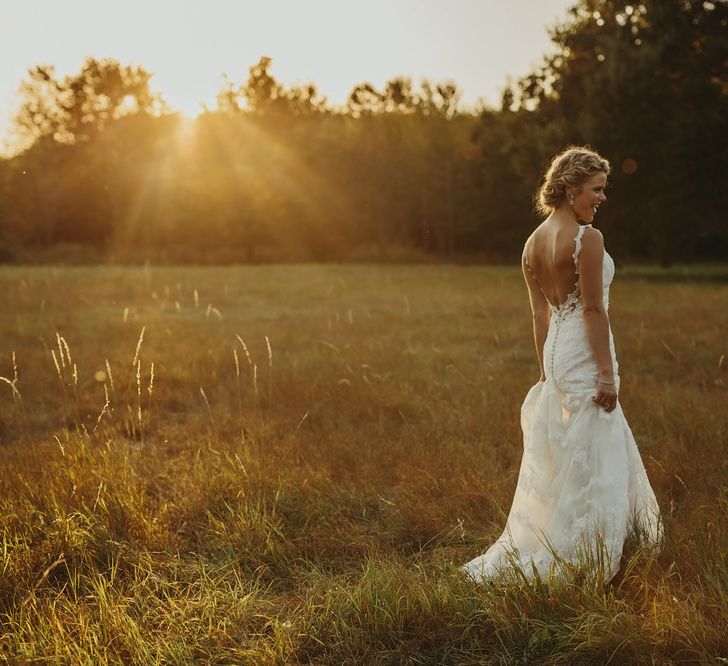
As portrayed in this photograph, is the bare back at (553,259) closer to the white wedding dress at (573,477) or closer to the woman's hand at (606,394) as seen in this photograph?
the white wedding dress at (573,477)

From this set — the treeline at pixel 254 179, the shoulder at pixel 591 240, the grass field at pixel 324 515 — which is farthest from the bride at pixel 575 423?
the treeline at pixel 254 179

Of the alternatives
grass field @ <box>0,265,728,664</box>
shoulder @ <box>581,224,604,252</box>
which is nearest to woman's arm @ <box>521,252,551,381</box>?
shoulder @ <box>581,224,604,252</box>

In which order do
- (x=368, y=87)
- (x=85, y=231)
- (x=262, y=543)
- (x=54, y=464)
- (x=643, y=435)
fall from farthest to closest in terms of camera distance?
(x=368, y=87) → (x=85, y=231) → (x=643, y=435) → (x=54, y=464) → (x=262, y=543)

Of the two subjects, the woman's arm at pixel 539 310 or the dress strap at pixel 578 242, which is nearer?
the dress strap at pixel 578 242

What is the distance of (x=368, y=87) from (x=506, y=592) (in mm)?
64864

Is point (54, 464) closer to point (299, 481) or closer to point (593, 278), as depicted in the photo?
point (299, 481)

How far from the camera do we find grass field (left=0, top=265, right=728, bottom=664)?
10.6ft

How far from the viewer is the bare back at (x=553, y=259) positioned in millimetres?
3836

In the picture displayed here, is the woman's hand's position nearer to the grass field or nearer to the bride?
the bride

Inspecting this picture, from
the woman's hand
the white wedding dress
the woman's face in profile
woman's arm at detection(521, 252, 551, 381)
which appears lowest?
Answer: the white wedding dress

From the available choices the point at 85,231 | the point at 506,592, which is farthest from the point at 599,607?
the point at 85,231

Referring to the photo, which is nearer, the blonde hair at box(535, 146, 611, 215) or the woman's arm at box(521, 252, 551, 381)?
the blonde hair at box(535, 146, 611, 215)

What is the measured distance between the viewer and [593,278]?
375cm

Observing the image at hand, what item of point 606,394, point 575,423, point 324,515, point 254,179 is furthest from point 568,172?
point 254,179
